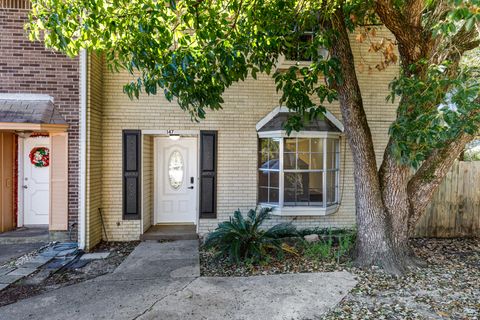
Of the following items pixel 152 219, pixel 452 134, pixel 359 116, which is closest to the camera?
pixel 452 134

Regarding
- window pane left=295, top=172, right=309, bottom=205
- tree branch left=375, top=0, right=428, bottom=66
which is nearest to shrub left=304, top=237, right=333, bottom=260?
window pane left=295, top=172, right=309, bottom=205

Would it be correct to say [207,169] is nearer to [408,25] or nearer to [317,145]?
[317,145]

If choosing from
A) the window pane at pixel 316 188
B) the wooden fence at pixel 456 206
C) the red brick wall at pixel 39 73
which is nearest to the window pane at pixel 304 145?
the window pane at pixel 316 188

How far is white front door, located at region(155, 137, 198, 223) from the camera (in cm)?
745

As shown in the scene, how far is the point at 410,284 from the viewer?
432 centimetres

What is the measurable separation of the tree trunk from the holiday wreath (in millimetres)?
6666

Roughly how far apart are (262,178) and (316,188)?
125 cm

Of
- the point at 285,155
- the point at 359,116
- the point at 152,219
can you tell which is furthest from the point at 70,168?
the point at 359,116

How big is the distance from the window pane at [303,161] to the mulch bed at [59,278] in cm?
401

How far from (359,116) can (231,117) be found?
116 inches

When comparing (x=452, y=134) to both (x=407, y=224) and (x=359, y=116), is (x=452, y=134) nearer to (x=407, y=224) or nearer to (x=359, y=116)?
(x=359, y=116)

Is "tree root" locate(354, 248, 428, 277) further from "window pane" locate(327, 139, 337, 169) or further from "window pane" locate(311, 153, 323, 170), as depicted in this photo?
"window pane" locate(327, 139, 337, 169)

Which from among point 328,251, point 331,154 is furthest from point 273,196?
point 328,251

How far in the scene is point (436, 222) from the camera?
7.05 metres
